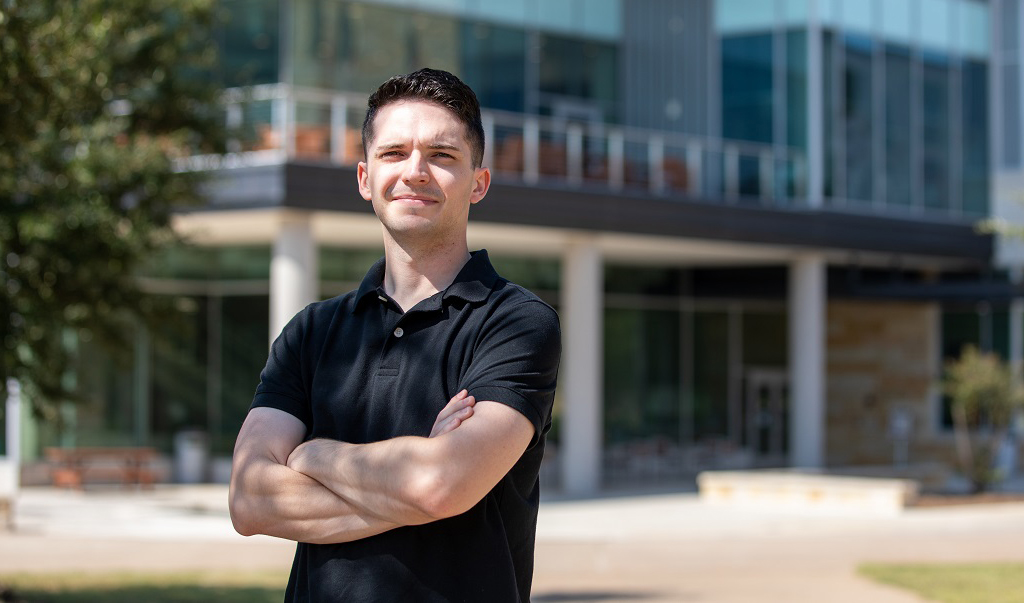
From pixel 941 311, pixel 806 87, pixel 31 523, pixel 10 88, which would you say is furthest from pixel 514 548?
pixel 941 311

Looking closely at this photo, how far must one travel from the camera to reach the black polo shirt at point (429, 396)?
2.74 m

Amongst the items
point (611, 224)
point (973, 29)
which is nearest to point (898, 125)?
point (973, 29)

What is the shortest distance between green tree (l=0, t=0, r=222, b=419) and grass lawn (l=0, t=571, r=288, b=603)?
1.64 meters

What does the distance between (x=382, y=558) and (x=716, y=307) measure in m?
29.9

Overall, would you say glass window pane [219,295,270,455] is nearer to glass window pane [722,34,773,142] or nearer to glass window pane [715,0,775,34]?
glass window pane [722,34,773,142]

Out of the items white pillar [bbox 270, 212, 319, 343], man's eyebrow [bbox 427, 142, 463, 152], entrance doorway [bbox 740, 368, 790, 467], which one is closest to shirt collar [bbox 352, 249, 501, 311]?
man's eyebrow [bbox 427, 142, 463, 152]

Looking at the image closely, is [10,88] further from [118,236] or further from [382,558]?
[382,558]

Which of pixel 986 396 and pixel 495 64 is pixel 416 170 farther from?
pixel 495 64

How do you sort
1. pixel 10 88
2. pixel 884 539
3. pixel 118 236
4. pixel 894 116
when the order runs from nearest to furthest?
pixel 10 88, pixel 118 236, pixel 884 539, pixel 894 116

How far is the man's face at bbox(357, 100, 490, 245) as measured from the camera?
2869mm

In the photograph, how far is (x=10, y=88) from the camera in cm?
848

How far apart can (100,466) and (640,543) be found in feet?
35.0

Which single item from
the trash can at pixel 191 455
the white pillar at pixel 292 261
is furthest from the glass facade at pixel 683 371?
the white pillar at pixel 292 261

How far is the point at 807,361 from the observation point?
27.9 m
